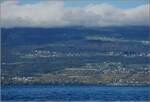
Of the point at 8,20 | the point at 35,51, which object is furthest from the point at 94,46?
the point at 8,20

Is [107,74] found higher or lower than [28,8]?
lower

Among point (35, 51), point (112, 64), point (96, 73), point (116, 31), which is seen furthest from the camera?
point (116, 31)

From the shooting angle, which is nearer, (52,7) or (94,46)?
(52,7)

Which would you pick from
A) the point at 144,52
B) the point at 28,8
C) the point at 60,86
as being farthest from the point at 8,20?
the point at 144,52

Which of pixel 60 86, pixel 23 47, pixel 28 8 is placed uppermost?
pixel 28 8

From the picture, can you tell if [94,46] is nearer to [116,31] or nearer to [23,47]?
[116,31]

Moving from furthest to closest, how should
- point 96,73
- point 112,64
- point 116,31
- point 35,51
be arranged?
point 116,31
point 35,51
point 112,64
point 96,73
